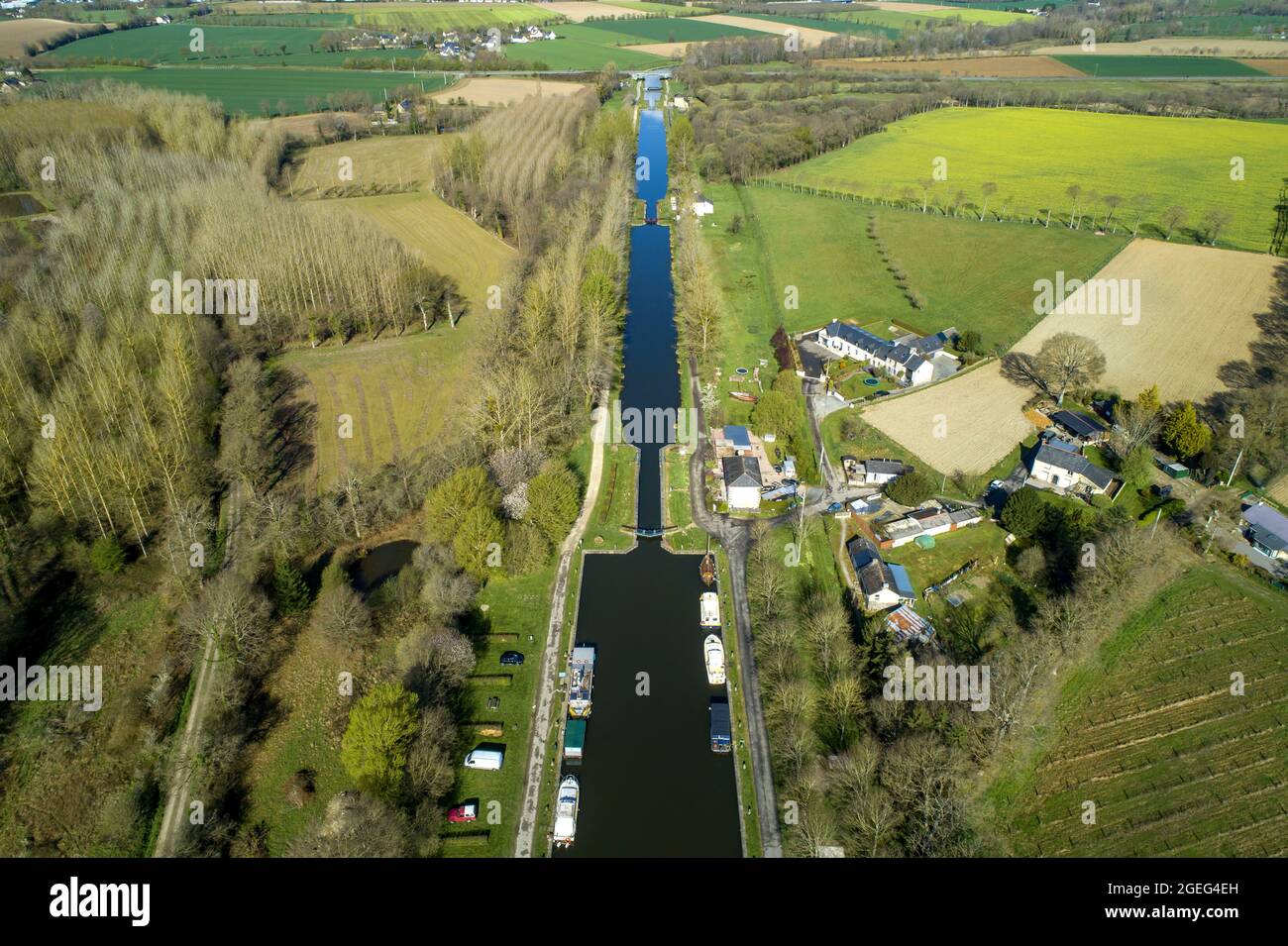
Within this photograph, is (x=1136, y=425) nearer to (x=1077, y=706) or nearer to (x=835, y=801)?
(x=1077, y=706)

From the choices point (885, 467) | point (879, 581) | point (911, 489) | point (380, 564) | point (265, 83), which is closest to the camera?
point (879, 581)

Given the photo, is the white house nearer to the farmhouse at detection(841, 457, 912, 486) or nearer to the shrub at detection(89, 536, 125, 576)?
the farmhouse at detection(841, 457, 912, 486)

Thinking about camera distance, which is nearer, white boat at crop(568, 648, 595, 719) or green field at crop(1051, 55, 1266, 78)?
white boat at crop(568, 648, 595, 719)

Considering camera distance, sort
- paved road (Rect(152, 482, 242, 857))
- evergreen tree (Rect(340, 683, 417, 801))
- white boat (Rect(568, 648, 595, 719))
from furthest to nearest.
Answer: white boat (Rect(568, 648, 595, 719))
evergreen tree (Rect(340, 683, 417, 801))
paved road (Rect(152, 482, 242, 857))

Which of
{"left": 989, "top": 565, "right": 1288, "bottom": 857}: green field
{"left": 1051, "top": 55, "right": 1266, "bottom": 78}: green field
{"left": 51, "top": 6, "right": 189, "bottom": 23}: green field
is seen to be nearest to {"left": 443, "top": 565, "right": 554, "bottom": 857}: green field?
{"left": 989, "top": 565, "right": 1288, "bottom": 857}: green field

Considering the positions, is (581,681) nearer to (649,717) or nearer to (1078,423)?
(649,717)

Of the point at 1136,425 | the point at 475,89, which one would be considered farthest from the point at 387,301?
the point at 475,89

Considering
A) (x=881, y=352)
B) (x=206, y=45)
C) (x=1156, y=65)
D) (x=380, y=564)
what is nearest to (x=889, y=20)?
(x=1156, y=65)

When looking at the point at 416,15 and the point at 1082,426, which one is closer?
the point at 1082,426
